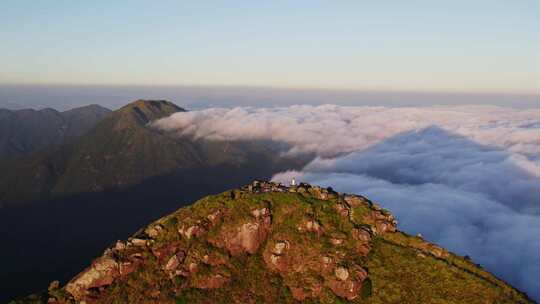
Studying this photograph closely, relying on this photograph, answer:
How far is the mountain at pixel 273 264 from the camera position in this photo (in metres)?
79.8

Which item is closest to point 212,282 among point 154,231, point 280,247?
point 280,247

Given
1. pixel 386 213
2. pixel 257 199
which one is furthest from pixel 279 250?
pixel 386 213

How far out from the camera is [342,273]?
81938 mm

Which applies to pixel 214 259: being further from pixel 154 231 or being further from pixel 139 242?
pixel 139 242

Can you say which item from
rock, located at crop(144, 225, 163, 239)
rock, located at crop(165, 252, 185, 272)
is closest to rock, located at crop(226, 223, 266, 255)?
rock, located at crop(165, 252, 185, 272)

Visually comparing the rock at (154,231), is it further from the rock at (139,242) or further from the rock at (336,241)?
the rock at (336,241)

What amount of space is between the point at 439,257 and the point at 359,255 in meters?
19.6

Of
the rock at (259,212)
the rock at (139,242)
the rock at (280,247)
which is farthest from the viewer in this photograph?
the rock at (259,212)

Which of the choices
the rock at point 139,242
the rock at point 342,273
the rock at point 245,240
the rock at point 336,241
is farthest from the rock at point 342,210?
the rock at point 139,242

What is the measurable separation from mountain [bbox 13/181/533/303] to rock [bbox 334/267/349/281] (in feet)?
0.71

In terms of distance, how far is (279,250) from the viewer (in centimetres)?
8788

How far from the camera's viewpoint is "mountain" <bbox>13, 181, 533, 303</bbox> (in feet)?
262

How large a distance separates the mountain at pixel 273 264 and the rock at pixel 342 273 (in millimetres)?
216

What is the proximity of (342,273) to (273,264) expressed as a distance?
1577cm
